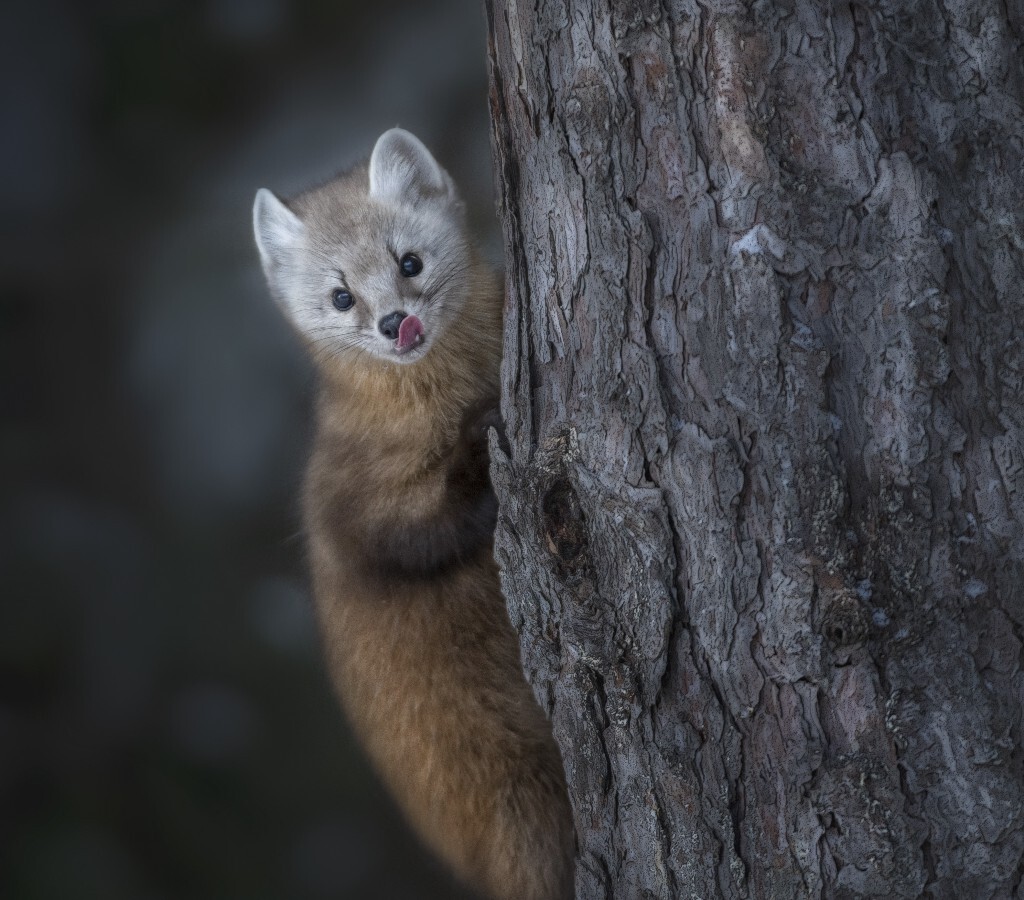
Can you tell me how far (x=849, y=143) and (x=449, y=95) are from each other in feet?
4.46

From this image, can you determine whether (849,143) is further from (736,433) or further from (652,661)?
(652,661)

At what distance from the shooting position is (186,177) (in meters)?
2.15

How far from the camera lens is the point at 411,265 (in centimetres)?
171

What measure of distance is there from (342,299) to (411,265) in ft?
0.43

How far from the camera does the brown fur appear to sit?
1567mm

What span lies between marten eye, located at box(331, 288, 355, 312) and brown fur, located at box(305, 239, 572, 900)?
0.09 m

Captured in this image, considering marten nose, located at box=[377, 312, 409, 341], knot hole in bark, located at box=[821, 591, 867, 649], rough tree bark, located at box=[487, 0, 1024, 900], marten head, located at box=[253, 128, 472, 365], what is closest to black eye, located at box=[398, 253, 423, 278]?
marten head, located at box=[253, 128, 472, 365]

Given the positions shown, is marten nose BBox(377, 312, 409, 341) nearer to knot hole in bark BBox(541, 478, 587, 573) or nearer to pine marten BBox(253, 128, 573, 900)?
pine marten BBox(253, 128, 573, 900)

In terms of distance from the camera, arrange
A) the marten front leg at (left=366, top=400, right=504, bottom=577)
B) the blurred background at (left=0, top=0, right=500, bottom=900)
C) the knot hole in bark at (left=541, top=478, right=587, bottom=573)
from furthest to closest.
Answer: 1. the blurred background at (left=0, top=0, right=500, bottom=900)
2. the marten front leg at (left=366, top=400, right=504, bottom=577)
3. the knot hole in bark at (left=541, top=478, right=587, bottom=573)

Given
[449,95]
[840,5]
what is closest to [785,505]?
[840,5]

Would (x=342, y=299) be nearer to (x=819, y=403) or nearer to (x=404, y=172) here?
(x=404, y=172)

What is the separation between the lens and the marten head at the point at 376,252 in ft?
5.47

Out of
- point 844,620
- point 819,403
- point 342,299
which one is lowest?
point 844,620

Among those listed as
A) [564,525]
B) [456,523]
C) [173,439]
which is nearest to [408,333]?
[456,523]
